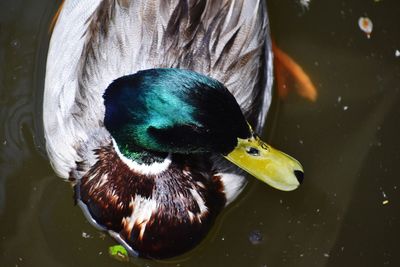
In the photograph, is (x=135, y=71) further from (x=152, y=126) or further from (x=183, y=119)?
(x=183, y=119)

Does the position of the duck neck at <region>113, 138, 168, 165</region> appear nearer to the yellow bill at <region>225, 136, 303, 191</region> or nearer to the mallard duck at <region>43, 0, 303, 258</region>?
the mallard duck at <region>43, 0, 303, 258</region>

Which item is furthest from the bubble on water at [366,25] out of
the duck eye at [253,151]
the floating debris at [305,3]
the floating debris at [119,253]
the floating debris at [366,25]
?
the floating debris at [119,253]

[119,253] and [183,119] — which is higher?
[183,119]

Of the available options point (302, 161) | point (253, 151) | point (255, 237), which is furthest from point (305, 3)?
point (253, 151)

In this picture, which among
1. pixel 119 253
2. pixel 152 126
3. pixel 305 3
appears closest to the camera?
pixel 152 126

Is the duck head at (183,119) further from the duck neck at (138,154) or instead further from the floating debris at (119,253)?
the floating debris at (119,253)

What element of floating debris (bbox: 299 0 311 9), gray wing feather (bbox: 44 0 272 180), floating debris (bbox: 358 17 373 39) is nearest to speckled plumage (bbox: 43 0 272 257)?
gray wing feather (bbox: 44 0 272 180)
